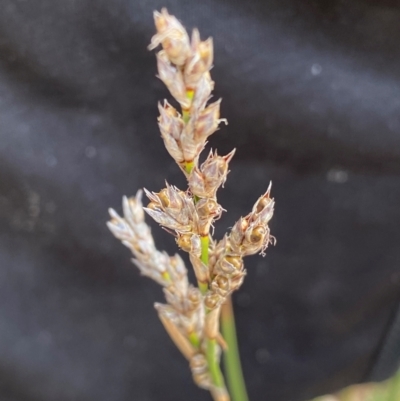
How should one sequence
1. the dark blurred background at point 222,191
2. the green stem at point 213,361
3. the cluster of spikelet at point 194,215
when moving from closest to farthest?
the cluster of spikelet at point 194,215, the green stem at point 213,361, the dark blurred background at point 222,191

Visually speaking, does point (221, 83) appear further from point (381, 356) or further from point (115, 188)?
point (381, 356)

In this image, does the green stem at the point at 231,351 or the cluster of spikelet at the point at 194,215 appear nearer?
the cluster of spikelet at the point at 194,215

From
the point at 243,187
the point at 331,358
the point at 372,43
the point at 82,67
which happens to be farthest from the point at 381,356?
the point at 82,67

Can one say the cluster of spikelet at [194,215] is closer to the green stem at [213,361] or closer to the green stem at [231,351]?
the green stem at [213,361]

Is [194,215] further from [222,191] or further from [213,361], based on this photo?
[222,191]

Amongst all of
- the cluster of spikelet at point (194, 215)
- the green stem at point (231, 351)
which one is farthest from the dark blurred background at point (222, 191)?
the cluster of spikelet at point (194, 215)

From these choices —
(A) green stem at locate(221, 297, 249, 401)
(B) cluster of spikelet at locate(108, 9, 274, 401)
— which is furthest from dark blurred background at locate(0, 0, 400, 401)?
(B) cluster of spikelet at locate(108, 9, 274, 401)
